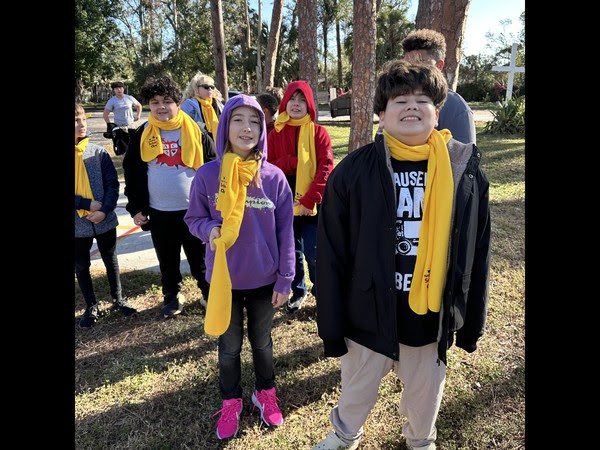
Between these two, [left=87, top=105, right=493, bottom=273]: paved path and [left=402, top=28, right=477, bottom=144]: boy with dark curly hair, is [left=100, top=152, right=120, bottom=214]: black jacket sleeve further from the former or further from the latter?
[left=402, top=28, right=477, bottom=144]: boy with dark curly hair

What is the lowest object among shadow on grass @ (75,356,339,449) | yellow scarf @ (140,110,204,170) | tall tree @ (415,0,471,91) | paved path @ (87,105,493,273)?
shadow on grass @ (75,356,339,449)

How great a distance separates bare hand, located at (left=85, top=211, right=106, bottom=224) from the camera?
3.21m

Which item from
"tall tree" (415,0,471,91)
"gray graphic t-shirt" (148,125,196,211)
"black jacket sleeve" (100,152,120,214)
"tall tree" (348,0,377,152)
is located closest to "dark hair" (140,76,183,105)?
"gray graphic t-shirt" (148,125,196,211)

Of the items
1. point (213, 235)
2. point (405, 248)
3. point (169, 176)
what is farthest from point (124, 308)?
point (405, 248)

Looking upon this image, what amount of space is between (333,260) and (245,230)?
0.59m

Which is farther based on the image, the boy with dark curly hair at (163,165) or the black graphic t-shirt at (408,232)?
the boy with dark curly hair at (163,165)

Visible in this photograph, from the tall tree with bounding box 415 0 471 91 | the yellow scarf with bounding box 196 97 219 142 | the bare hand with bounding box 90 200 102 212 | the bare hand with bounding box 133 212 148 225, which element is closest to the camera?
the bare hand with bounding box 90 200 102 212

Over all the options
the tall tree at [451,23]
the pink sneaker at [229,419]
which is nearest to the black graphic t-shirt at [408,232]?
the pink sneaker at [229,419]

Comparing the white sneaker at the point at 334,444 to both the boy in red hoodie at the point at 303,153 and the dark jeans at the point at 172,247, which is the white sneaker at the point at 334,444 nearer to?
the boy in red hoodie at the point at 303,153

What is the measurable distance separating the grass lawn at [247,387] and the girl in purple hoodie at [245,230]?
0.75 ft

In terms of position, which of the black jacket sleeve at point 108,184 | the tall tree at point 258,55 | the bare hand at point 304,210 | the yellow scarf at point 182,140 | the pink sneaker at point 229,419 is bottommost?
the pink sneaker at point 229,419

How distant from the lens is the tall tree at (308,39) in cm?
809
